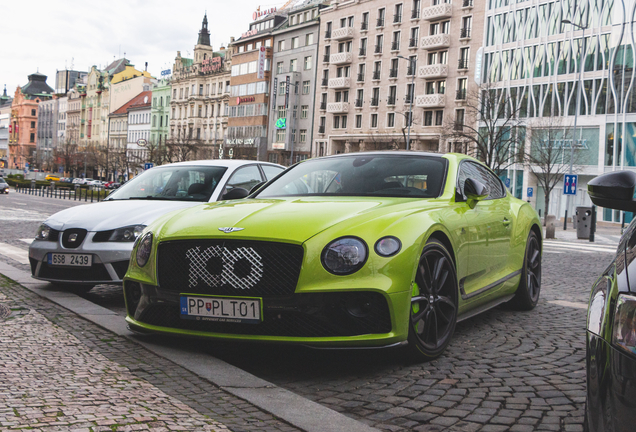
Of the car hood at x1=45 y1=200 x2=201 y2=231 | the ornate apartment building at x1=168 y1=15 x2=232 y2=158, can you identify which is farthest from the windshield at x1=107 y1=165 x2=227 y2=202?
the ornate apartment building at x1=168 y1=15 x2=232 y2=158

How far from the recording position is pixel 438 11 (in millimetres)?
64875

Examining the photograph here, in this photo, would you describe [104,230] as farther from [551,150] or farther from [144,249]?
[551,150]

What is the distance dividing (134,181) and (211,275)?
195 inches

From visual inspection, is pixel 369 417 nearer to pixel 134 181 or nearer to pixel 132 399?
pixel 132 399

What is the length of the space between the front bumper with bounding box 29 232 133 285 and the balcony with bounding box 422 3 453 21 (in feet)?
200

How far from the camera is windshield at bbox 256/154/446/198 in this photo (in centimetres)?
570

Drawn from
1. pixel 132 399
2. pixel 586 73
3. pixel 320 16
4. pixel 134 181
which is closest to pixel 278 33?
pixel 320 16

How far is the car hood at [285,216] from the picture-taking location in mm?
4492

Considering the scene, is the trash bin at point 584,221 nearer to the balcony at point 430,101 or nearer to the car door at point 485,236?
the car door at point 485,236

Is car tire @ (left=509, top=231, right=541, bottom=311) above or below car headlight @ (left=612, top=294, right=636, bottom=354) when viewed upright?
below

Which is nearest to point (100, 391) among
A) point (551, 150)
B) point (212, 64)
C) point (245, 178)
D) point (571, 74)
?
point (245, 178)

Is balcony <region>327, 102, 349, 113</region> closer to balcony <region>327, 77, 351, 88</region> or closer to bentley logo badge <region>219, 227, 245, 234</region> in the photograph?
balcony <region>327, 77, 351, 88</region>

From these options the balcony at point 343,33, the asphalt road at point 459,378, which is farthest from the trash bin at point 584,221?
the balcony at point 343,33

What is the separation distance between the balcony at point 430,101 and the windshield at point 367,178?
59174mm
